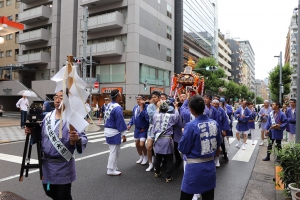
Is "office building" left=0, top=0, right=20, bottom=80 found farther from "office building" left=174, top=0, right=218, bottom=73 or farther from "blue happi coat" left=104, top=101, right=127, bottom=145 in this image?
"blue happi coat" left=104, top=101, right=127, bottom=145

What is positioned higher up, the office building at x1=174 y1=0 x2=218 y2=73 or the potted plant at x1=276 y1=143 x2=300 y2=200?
the office building at x1=174 y1=0 x2=218 y2=73

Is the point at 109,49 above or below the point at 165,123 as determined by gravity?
above

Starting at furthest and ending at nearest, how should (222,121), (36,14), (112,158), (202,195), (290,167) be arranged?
(36,14) → (222,121) → (112,158) → (290,167) → (202,195)

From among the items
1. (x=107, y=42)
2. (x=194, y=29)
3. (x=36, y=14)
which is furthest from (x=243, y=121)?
(x=194, y=29)

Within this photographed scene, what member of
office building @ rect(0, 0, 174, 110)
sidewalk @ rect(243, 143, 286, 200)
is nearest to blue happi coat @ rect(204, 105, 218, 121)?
sidewalk @ rect(243, 143, 286, 200)

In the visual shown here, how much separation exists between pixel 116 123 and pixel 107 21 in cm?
2221

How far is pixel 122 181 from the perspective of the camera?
17.5 feet

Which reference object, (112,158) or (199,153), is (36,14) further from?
(199,153)

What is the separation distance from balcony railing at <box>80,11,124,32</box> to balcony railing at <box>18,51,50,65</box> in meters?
8.34

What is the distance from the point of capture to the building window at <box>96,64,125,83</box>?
26922mm

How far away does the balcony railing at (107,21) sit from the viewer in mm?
25312

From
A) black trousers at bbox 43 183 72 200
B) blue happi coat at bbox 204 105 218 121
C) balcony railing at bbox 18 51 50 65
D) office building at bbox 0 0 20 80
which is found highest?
office building at bbox 0 0 20 80

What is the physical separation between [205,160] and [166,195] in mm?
1852

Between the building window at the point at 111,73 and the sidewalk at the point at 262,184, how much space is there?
69.5 feet
